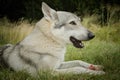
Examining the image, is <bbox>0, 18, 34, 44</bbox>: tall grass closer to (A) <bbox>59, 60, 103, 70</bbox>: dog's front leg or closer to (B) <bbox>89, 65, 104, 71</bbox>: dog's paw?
(A) <bbox>59, 60, 103, 70</bbox>: dog's front leg

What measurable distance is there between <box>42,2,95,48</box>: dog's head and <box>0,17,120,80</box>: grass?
61 centimetres

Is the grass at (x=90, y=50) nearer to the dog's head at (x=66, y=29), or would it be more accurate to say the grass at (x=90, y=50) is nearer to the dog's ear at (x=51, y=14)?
the dog's head at (x=66, y=29)

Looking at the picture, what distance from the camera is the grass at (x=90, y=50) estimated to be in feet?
22.2

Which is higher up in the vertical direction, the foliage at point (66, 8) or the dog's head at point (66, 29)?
the dog's head at point (66, 29)

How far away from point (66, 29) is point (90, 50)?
1.47 meters

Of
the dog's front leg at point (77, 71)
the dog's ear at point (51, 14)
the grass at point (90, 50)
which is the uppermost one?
the dog's ear at point (51, 14)

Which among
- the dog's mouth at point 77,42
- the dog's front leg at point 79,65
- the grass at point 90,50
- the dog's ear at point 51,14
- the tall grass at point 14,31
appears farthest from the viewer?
the tall grass at point 14,31

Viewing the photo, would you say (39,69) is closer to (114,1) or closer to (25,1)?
(25,1)

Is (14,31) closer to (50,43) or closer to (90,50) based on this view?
(90,50)

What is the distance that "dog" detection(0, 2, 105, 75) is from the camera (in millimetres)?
6953

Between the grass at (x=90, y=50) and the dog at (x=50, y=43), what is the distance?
185mm

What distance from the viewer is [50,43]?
282 inches

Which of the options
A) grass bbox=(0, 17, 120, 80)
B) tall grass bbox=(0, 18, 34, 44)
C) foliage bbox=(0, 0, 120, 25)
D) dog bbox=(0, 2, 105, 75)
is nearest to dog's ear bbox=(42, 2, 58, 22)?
dog bbox=(0, 2, 105, 75)

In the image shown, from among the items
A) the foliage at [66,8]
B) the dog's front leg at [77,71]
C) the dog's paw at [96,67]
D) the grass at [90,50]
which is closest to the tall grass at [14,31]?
the grass at [90,50]
